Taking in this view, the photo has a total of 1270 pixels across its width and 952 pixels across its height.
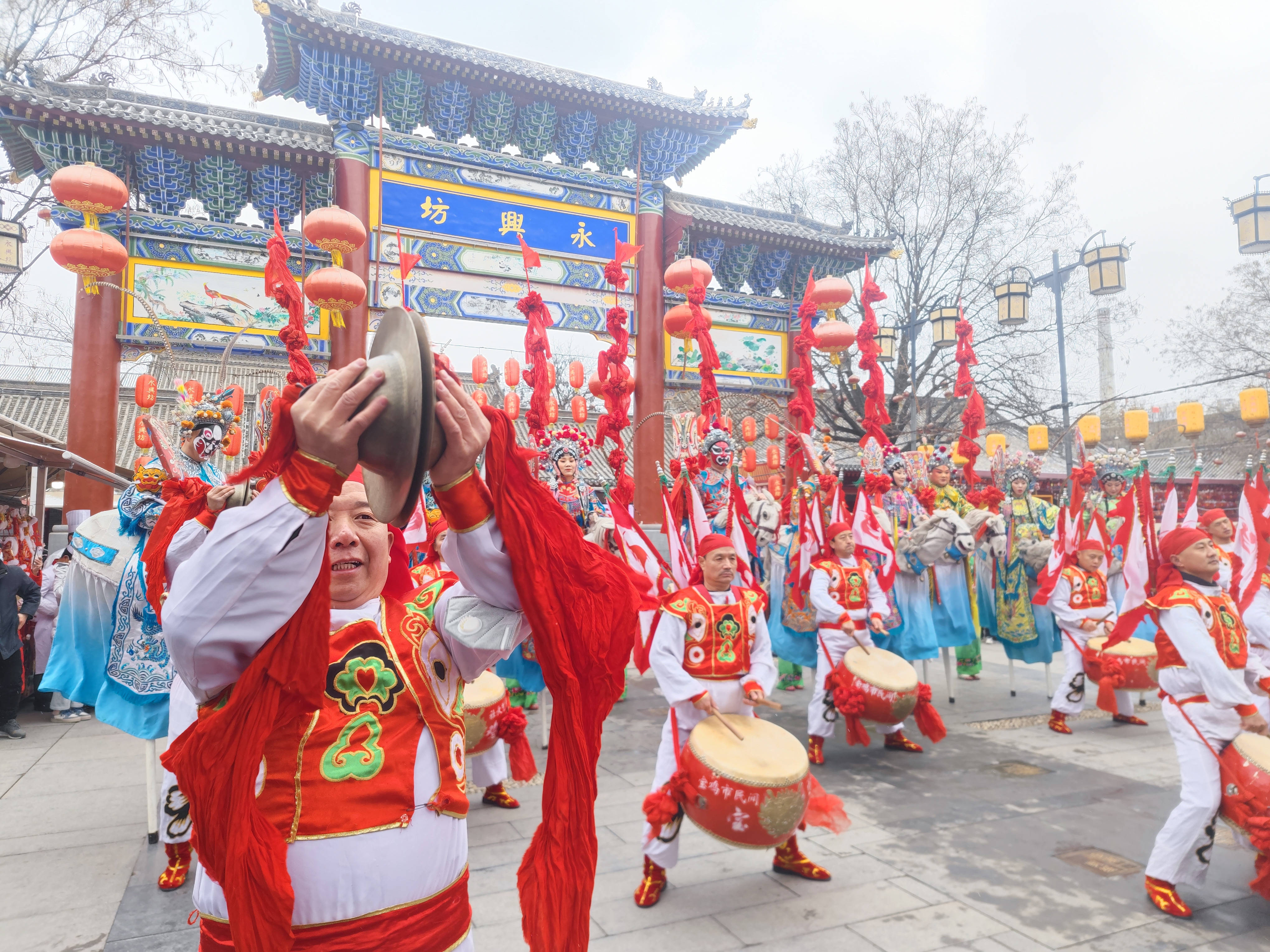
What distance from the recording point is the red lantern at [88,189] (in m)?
5.61

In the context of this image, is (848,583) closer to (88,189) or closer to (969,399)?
(969,399)

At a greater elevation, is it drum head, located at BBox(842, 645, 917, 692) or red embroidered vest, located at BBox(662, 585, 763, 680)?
red embroidered vest, located at BBox(662, 585, 763, 680)

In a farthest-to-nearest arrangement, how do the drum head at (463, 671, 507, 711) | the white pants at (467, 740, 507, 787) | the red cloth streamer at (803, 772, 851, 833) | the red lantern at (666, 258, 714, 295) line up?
1. the red lantern at (666, 258, 714, 295)
2. the white pants at (467, 740, 507, 787)
3. the drum head at (463, 671, 507, 711)
4. the red cloth streamer at (803, 772, 851, 833)

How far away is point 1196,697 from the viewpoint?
3.60 m

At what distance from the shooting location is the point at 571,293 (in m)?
12.4

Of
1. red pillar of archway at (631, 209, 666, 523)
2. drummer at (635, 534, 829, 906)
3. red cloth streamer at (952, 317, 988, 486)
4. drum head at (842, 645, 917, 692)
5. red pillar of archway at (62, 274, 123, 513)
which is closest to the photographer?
drummer at (635, 534, 829, 906)

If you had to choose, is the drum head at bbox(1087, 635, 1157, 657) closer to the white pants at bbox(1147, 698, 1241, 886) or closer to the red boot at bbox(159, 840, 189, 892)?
the white pants at bbox(1147, 698, 1241, 886)

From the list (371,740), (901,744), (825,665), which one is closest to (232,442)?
(371,740)

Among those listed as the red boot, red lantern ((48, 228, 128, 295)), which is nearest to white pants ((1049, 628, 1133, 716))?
the red boot

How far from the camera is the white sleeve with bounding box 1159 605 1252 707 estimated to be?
3.39 metres

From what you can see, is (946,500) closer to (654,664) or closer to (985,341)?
(654,664)

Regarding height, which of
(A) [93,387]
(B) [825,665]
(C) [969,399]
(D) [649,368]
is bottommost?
(B) [825,665]

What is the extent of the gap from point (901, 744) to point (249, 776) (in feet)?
19.3

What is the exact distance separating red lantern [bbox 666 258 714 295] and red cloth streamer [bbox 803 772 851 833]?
4785 mm
